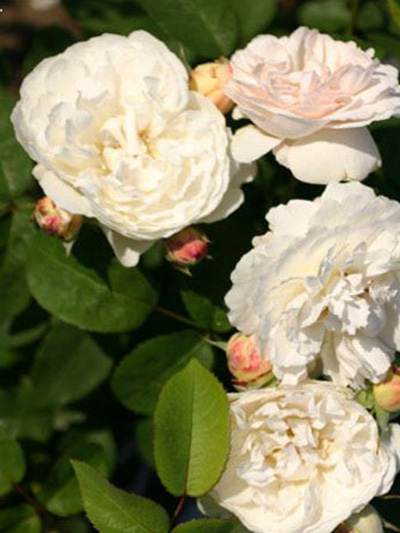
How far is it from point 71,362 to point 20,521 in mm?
267

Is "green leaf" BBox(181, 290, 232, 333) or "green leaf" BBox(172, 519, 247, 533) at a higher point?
"green leaf" BBox(172, 519, 247, 533)

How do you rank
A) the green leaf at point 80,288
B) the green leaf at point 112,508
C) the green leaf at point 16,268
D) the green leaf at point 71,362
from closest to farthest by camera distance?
the green leaf at point 112,508 → the green leaf at point 80,288 → the green leaf at point 16,268 → the green leaf at point 71,362

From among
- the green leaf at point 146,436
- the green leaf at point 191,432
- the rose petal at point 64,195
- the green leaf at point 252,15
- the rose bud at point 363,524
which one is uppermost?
the green leaf at point 252,15

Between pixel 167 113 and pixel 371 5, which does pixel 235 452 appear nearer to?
pixel 167 113

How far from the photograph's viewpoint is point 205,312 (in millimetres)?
1377

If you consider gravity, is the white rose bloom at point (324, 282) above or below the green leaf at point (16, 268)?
above

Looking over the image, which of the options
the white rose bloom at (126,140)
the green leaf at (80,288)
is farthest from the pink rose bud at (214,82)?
the green leaf at (80,288)

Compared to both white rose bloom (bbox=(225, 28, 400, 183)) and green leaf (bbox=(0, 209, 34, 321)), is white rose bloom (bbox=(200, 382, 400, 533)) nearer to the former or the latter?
white rose bloom (bbox=(225, 28, 400, 183))

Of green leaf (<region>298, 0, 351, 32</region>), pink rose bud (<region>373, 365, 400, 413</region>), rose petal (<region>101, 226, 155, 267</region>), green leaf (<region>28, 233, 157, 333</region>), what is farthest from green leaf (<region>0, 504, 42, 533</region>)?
green leaf (<region>298, 0, 351, 32</region>)

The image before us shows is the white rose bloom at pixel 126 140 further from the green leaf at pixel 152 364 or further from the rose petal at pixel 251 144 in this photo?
the green leaf at pixel 152 364

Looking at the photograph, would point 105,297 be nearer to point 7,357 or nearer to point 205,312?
point 205,312

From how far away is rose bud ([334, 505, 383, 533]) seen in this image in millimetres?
1125

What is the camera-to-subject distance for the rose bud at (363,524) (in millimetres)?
1125

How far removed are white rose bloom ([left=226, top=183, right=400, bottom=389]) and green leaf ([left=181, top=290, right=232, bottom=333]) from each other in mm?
248
